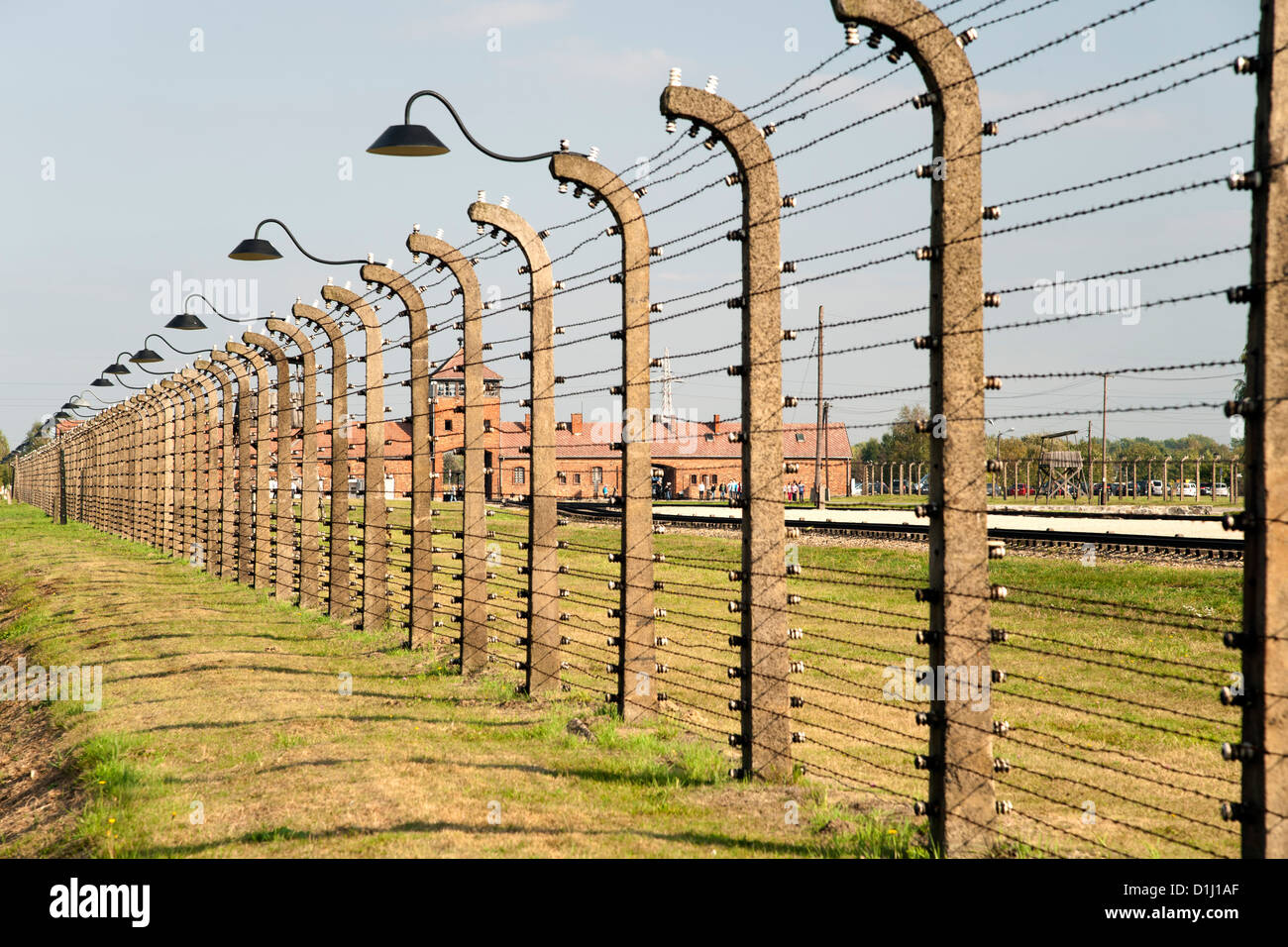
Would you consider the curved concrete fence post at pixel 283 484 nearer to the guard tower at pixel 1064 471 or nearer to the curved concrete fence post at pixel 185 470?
the curved concrete fence post at pixel 185 470

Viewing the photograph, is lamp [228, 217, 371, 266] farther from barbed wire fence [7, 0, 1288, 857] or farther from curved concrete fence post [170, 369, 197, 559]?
curved concrete fence post [170, 369, 197, 559]

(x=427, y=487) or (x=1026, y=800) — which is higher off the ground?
(x=427, y=487)

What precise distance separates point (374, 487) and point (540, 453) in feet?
16.8

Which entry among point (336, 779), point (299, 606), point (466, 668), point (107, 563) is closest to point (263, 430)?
point (299, 606)

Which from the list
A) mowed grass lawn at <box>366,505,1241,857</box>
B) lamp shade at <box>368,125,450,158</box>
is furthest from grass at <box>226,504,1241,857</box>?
lamp shade at <box>368,125,450,158</box>

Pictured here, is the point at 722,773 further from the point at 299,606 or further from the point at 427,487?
the point at 299,606

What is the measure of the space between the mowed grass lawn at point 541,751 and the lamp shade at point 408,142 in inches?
148

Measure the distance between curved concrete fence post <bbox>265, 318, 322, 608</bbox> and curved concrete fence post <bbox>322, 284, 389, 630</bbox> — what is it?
101 inches

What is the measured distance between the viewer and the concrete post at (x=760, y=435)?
24.2 ft

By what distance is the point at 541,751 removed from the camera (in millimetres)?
8398

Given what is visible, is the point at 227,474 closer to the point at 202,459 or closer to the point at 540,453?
the point at 202,459
